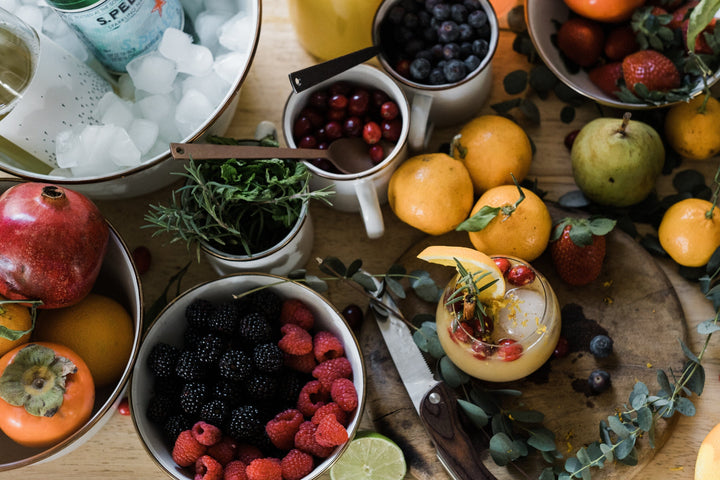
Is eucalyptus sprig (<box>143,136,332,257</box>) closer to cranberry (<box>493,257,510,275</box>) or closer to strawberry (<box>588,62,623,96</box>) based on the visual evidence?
cranberry (<box>493,257,510,275</box>)

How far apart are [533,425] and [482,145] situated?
437 millimetres

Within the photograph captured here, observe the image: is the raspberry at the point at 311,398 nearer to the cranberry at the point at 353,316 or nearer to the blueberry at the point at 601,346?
the cranberry at the point at 353,316

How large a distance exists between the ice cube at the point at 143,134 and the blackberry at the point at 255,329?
0.99 ft

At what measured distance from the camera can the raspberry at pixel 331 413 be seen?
899 mm

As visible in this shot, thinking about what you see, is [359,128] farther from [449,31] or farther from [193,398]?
[193,398]

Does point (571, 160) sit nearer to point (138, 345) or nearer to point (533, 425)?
point (533, 425)

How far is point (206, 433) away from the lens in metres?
0.88

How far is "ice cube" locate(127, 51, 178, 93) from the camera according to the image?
39.1 inches

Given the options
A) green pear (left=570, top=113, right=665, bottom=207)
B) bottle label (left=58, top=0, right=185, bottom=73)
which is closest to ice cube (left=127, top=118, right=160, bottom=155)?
bottle label (left=58, top=0, right=185, bottom=73)

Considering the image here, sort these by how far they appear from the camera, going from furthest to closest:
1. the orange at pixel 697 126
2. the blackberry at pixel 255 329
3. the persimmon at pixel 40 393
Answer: the orange at pixel 697 126
the blackberry at pixel 255 329
the persimmon at pixel 40 393

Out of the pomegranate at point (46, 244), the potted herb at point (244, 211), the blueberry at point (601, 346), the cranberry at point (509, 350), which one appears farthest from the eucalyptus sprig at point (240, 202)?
the blueberry at point (601, 346)

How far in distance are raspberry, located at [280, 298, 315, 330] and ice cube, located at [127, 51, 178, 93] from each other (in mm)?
392

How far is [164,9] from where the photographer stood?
3.30ft

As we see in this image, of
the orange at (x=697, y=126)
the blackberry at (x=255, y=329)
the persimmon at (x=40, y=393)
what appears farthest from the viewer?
the orange at (x=697, y=126)
